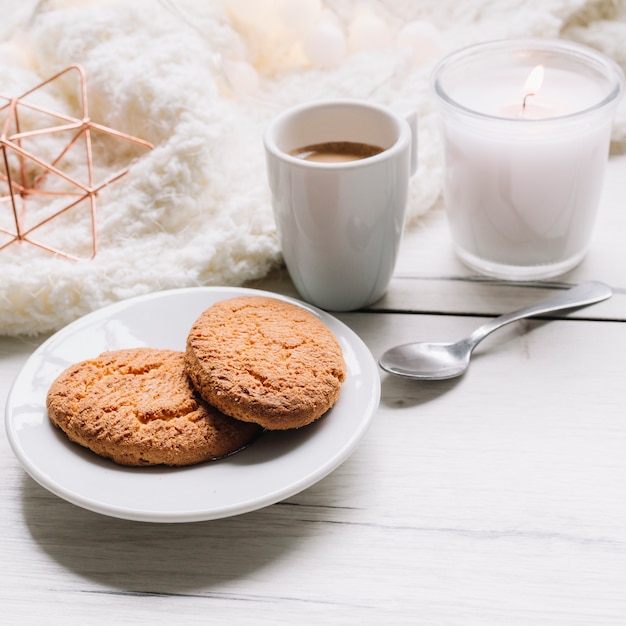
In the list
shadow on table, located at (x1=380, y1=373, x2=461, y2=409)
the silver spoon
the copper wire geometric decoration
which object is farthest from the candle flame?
the copper wire geometric decoration

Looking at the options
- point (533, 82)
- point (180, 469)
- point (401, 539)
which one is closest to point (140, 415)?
point (180, 469)

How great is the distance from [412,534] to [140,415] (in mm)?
252

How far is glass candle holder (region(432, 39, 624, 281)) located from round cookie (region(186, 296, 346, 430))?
0.27m

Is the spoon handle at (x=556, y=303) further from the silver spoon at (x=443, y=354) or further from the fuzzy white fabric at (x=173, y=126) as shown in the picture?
the fuzzy white fabric at (x=173, y=126)

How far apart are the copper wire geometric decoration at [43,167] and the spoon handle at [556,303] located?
46cm

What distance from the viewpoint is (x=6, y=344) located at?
0.93 m

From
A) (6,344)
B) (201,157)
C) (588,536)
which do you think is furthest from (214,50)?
(588,536)

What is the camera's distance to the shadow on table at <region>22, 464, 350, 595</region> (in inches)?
26.1

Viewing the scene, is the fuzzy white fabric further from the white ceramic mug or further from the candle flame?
the candle flame

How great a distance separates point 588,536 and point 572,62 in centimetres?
58

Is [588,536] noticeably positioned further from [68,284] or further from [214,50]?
[214,50]

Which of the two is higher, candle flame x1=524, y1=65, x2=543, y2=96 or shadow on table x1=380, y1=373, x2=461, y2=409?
candle flame x1=524, y1=65, x2=543, y2=96

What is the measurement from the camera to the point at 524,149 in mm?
900

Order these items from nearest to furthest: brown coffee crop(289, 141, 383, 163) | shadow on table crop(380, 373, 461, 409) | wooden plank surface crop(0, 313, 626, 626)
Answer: wooden plank surface crop(0, 313, 626, 626) < shadow on table crop(380, 373, 461, 409) < brown coffee crop(289, 141, 383, 163)
